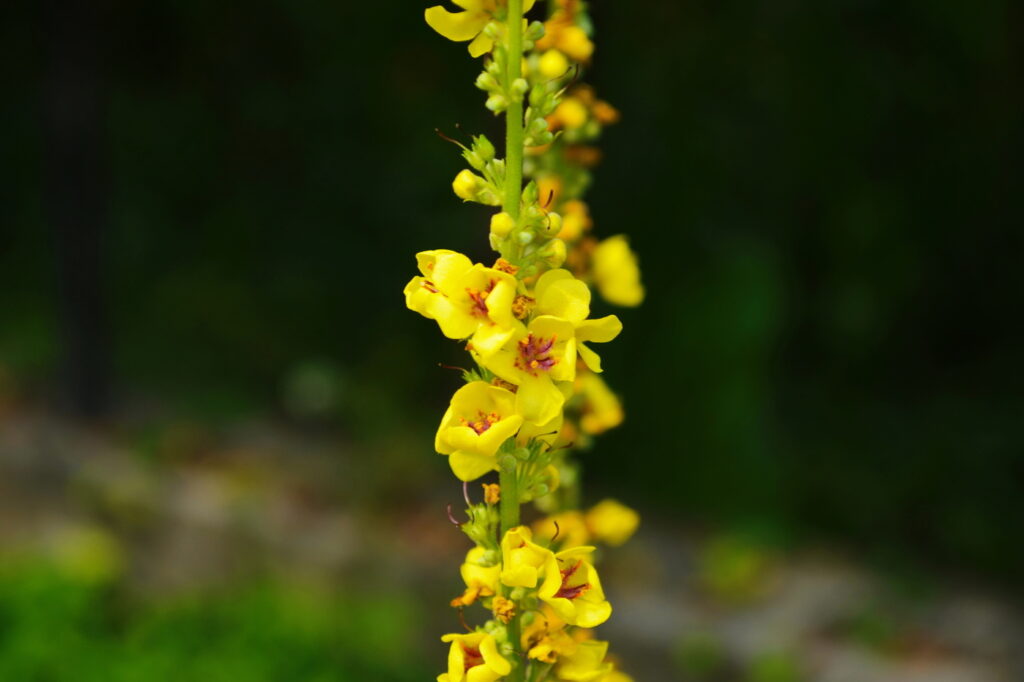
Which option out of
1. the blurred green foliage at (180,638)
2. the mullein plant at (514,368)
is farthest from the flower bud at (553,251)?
the blurred green foliage at (180,638)

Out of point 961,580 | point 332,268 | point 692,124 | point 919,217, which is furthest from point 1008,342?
point 332,268

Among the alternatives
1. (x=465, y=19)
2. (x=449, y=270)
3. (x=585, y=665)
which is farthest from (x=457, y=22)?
(x=585, y=665)

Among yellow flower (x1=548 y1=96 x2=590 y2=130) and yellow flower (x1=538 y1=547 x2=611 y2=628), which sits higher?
yellow flower (x1=548 y1=96 x2=590 y2=130)

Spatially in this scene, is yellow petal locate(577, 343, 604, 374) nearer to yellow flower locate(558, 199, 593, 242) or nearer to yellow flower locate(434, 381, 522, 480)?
yellow flower locate(434, 381, 522, 480)

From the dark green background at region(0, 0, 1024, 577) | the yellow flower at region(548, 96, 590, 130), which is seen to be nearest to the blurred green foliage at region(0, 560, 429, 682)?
the dark green background at region(0, 0, 1024, 577)

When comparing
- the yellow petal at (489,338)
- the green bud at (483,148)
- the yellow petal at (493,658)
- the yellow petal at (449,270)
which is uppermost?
the green bud at (483,148)

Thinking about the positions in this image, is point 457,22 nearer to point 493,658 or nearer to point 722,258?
point 493,658

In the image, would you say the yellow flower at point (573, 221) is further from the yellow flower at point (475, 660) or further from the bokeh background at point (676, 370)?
the bokeh background at point (676, 370)
